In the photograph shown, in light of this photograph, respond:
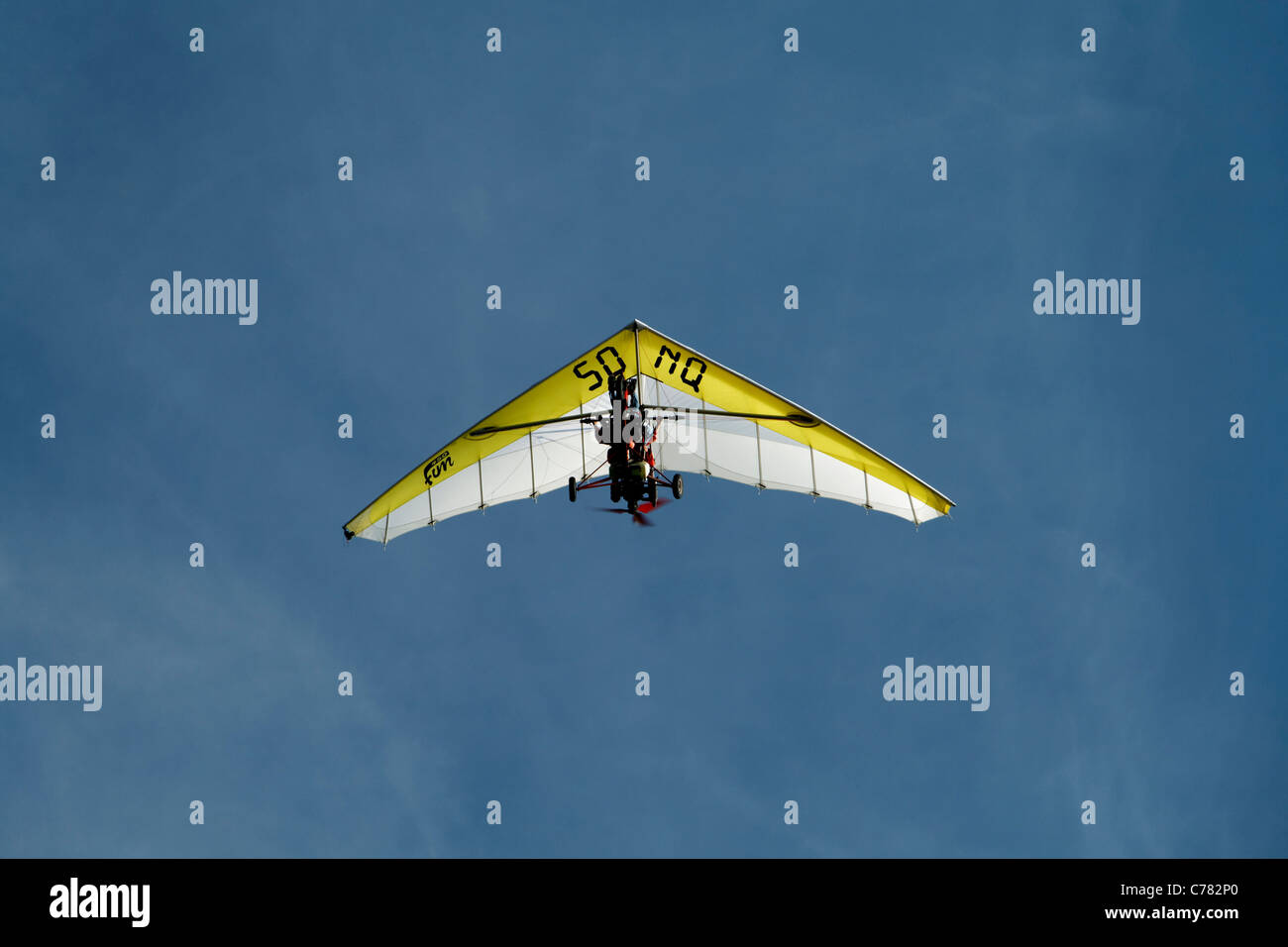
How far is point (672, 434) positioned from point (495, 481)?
5166 millimetres

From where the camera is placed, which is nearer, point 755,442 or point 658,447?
point 755,442

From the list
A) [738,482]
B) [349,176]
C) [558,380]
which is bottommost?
[738,482]

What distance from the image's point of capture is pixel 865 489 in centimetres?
2933

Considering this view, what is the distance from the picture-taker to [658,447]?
103ft

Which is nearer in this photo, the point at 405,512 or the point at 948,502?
the point at 948,502

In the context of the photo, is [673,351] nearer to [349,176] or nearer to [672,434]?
[672,434]

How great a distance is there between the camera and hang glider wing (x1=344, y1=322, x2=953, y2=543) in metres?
26.9

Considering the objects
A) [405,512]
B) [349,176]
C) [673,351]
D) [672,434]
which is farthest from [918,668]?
[349,176]

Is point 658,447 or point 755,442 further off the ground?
point 658,447

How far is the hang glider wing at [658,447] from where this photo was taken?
26891 millimetres
